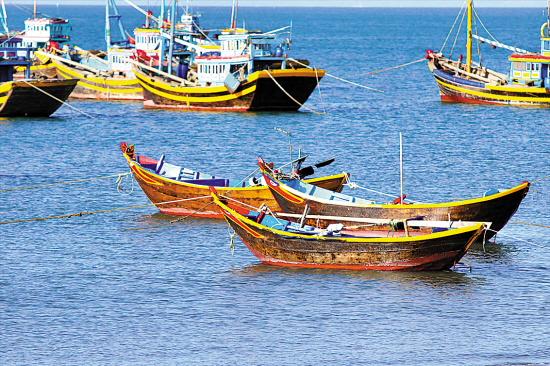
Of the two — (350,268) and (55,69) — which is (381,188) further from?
(55,69)

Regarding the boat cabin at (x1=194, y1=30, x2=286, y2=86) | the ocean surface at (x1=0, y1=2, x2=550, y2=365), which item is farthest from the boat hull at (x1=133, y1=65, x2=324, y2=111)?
the ocean surface at (x1=0, y1=2, x2=550, y2=365)

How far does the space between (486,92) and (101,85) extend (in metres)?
28.2

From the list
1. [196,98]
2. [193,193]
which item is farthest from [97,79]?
[193,193]

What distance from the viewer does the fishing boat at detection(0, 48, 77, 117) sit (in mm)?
49188

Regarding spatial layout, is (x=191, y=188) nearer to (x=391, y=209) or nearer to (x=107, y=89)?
(x=391, y=209)

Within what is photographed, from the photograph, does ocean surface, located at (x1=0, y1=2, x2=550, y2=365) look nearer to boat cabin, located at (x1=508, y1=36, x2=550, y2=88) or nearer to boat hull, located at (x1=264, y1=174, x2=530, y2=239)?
boat hull, located at (x1=264, y1=174, x2=530, y2=239)

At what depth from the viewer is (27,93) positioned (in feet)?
164

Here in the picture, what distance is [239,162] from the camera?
38000 millimetres

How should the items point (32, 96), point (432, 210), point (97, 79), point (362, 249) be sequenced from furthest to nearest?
point (97, 79), point (32, 96), point (432, 210), point (362, 249)

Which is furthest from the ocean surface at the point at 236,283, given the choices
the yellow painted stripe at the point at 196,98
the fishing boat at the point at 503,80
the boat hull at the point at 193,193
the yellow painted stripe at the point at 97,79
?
the yellow painted stripe at the point at 97,79

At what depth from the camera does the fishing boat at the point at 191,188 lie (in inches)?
1030

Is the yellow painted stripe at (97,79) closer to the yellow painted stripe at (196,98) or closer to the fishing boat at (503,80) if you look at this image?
the yellow painted stripe at (196,98)

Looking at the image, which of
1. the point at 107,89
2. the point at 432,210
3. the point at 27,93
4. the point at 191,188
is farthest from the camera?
the point at 107,89

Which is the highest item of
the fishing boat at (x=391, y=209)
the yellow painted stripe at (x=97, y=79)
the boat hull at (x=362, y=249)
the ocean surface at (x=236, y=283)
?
the yellow painted stripe at (x=97, y=79)
